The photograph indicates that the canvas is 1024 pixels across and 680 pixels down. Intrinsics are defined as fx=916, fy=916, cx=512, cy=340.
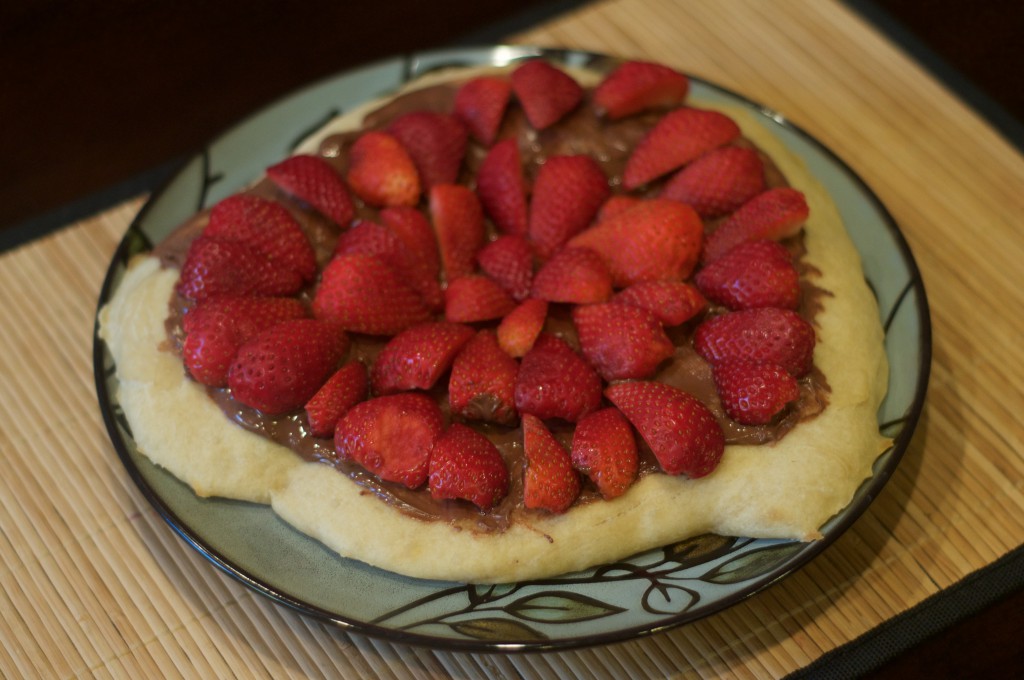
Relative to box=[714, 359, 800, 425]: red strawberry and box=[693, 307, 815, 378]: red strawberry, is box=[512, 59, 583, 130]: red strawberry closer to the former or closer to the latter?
box=[693, 307, 815, 378]: red strawberry

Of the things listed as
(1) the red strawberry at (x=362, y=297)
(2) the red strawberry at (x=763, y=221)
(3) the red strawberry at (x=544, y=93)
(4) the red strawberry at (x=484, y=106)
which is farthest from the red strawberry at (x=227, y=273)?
(2) the red strawberry at (x=763, y=221)

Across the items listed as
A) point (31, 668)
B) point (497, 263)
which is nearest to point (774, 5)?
point (497, 263)

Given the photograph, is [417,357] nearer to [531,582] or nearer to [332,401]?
[332,401]

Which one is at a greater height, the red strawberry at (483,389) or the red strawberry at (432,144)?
the red strawberry at (432,144)

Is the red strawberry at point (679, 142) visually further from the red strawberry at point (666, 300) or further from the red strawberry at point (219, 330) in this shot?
the red strawberry at point (219, 330)

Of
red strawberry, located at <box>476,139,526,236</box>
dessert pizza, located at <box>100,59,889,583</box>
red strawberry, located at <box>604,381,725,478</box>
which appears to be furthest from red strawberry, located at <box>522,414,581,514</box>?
red strawberry, located at <box>476,139,526,236</box>

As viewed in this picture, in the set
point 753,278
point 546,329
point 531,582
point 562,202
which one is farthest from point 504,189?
point 531,582
